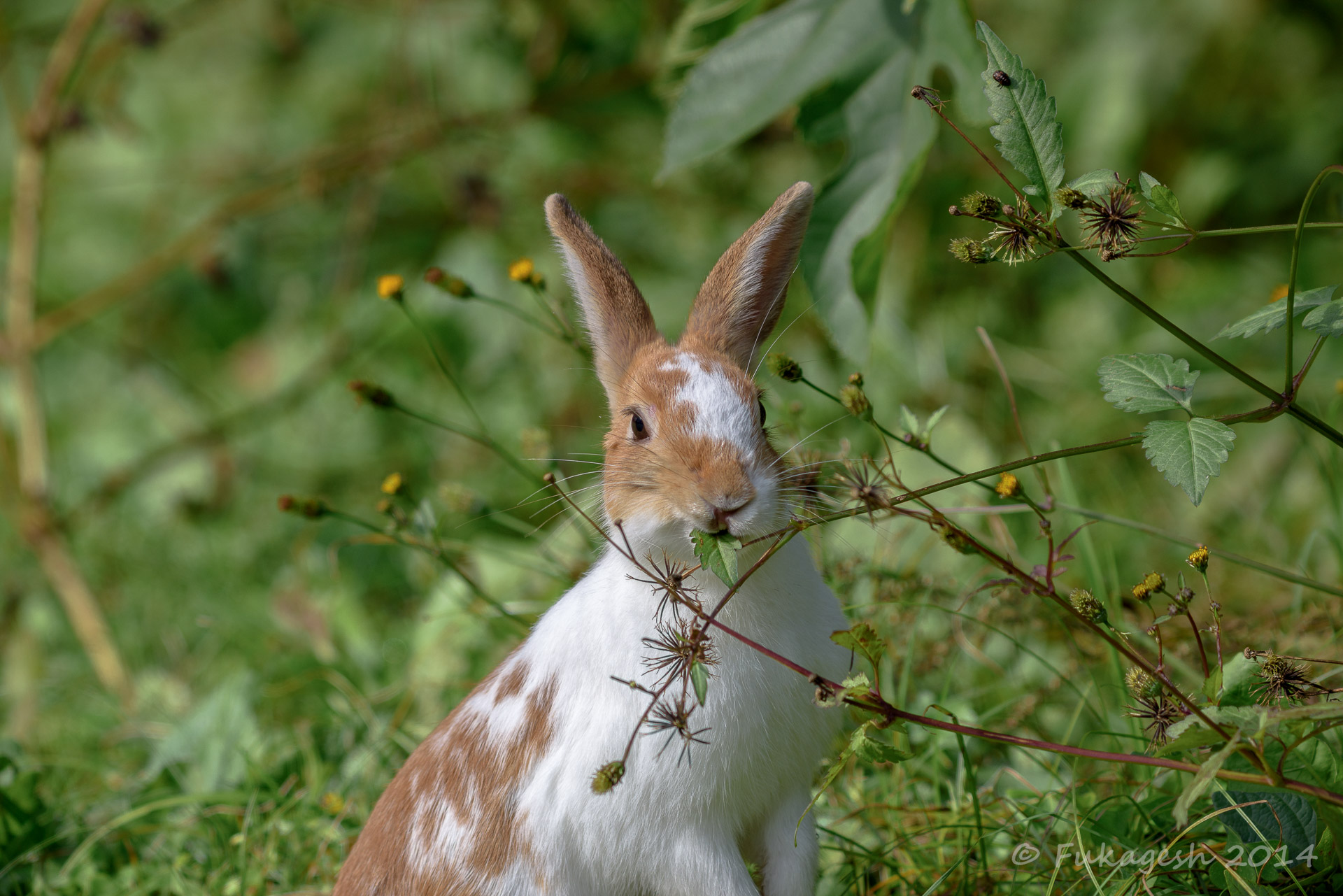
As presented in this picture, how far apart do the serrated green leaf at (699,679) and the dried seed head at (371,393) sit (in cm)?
130

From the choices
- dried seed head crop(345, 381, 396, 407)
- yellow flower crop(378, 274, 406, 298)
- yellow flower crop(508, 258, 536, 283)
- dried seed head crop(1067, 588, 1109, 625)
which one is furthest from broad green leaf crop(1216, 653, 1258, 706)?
yellow flower crop(378, 274, 406, 298)

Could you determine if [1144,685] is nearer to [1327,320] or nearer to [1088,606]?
[1088,606]

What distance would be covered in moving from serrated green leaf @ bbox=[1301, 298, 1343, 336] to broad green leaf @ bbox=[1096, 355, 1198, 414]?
0.24m

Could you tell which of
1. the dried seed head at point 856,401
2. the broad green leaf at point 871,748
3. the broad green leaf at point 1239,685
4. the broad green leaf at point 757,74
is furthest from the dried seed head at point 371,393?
the broad green leaf at point 1239,685

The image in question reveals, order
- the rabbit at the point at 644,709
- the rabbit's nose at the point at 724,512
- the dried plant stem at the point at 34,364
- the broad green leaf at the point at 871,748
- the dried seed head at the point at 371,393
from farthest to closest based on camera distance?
the dried plant stem at the point at 34,364 → the dried seed head at the point at 371,393 → the rabbit at the point at 644,709 → the rabbit's nose at the point at 724,512 → the broad green leaf at the point at 871,748

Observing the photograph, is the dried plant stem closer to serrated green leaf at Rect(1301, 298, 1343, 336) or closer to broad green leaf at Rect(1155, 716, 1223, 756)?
broad green leaf at Rect(1155, 716, 1223, 756)

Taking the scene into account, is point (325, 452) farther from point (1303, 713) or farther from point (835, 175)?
point (1303, 713)

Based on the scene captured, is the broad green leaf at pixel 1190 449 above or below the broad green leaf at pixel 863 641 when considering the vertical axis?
above

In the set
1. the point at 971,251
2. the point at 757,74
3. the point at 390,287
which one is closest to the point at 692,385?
the point at 971,251

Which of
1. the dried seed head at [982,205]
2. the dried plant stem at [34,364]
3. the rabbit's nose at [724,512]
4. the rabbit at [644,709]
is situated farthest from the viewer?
the dried plant stem at [34,364]

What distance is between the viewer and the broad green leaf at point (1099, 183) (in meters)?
1.97

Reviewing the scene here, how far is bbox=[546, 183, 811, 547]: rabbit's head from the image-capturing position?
219 cm

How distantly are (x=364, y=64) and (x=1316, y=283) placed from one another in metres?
5.40

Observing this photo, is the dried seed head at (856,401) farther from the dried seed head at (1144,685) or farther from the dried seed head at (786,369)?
the dried seed head at (1144,685)
